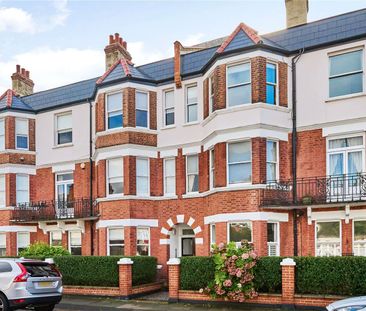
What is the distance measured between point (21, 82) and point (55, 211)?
8917 millimetres

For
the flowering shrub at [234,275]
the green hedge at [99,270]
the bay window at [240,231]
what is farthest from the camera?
the green hedge at [99,270]

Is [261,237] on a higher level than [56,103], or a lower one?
lower

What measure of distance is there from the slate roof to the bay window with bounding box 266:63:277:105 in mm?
738

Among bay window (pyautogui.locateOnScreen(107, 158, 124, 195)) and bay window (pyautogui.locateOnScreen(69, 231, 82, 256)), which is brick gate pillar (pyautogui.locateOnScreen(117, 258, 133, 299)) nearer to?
bay window (pyautogui.locateOnScreen(107, 158, 124, 195))

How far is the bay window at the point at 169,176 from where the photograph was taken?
2216cm

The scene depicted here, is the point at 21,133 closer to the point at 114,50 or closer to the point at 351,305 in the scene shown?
the point at 114,50

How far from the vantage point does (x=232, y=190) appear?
18.5 metres

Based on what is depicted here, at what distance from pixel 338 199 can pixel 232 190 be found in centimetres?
358

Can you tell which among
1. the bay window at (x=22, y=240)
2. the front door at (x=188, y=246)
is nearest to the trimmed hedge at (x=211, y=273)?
the front door at (x=188, y=246)

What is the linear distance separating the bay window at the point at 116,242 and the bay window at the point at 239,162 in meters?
5.47

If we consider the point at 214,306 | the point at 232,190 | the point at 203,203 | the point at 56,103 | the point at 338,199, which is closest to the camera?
the point at 214,306

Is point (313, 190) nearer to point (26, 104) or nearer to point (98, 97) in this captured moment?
point (98, 97)

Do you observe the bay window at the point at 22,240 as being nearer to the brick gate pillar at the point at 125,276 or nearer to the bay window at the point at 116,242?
the bay window at the point at 116,242

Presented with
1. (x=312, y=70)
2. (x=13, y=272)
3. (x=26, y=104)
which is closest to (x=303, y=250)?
(x=312, y=70)
